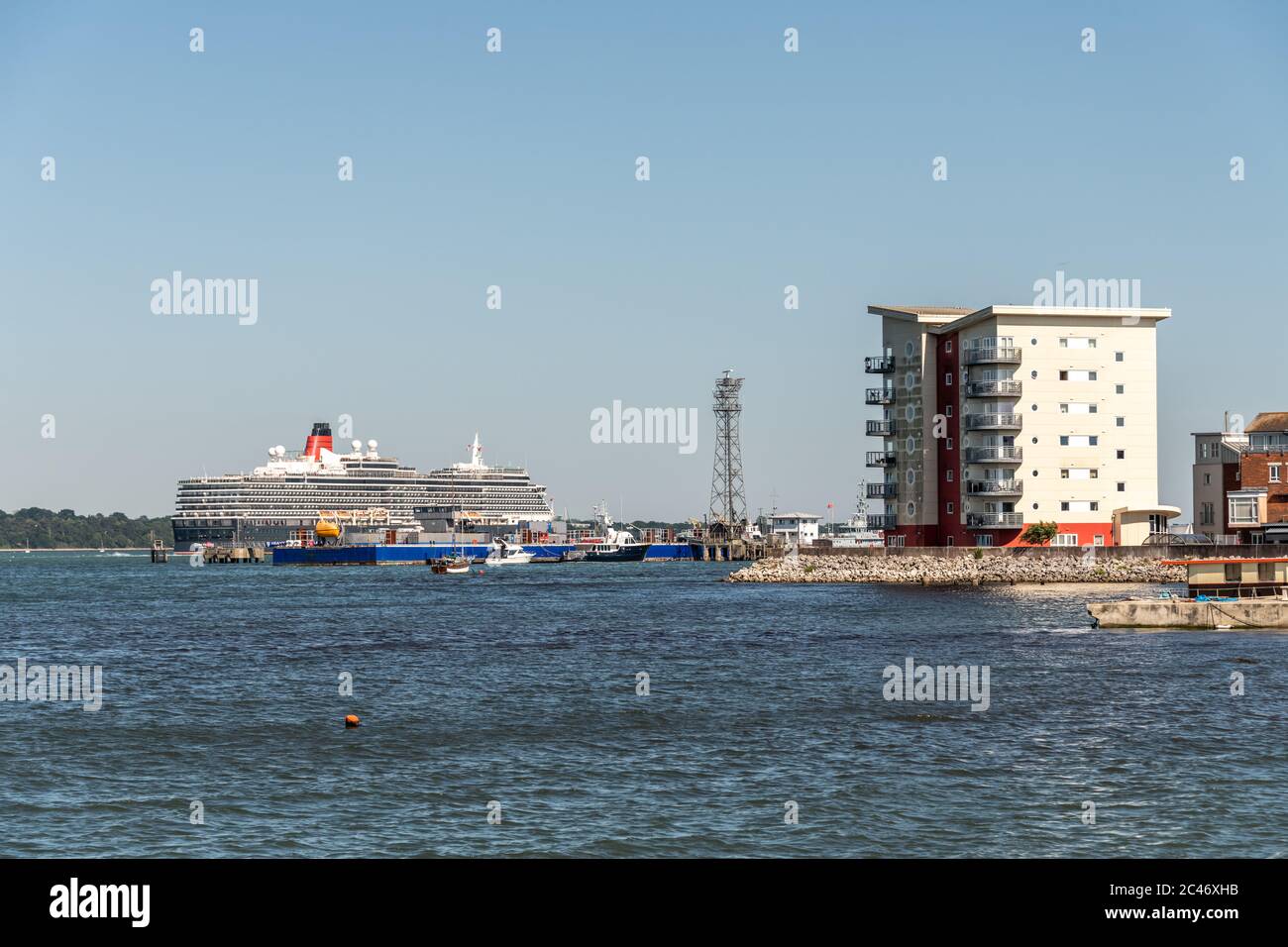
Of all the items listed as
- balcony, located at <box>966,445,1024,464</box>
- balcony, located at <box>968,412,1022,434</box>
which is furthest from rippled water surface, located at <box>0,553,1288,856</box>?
balcony, located at <box>968,412,1022,434</box>

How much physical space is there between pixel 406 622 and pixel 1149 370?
60.1 metres

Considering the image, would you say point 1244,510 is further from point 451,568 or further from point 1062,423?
point 451,568

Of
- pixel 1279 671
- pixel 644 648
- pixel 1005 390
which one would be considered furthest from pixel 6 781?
pixel 1005 390

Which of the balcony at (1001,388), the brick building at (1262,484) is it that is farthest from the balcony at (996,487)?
the brick building at (1262,484)

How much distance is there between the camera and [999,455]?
3839 inches

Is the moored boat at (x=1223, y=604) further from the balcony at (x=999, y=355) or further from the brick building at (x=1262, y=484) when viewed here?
the brick building at (x=1262, y=484)

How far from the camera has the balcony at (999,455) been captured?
319 feet

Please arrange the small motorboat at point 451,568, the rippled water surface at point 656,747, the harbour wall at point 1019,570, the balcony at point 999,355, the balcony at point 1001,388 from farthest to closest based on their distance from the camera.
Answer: the small motorboat at point 451,568
the balcony at point 1001,388
the balcony at point 999,355
the harbour wall at point 1019,570
the rippled water surface at point 656,747

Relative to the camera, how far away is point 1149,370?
97.4 metres

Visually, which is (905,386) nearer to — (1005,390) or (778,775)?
(1005,390)

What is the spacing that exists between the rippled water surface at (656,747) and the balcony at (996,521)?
39.1 meters

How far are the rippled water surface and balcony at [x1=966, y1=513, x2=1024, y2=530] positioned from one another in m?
39.1

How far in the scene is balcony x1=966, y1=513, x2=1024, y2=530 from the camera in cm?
9744

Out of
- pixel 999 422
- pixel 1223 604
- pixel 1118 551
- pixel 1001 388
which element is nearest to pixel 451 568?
pixel 999 422
